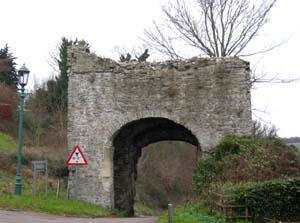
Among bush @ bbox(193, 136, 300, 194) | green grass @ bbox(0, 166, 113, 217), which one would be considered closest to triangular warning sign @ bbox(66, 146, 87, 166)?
green grass @ bbox(0, 166, 113, 217)

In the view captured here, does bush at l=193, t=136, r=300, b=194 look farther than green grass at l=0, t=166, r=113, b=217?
Yes

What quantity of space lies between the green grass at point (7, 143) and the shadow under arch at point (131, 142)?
22.5 feet

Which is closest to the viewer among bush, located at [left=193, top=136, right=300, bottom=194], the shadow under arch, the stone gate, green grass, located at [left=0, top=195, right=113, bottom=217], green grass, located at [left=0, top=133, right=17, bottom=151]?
green grass, located at [left=0, top=195, right=113, bottom=217]

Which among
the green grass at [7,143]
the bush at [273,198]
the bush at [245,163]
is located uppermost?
the green grass at [7,143]

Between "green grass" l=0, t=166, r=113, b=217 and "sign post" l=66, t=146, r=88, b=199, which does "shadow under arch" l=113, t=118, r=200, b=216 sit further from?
"green grass" l=0, t=166, r=113, b=217

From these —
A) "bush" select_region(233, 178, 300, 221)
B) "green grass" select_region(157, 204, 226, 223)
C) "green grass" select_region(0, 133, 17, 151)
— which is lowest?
"green grass" select_region(157, 204, 226, 223)

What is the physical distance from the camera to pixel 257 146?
15.7 meters

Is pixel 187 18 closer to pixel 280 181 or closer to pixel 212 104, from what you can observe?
pixel 212 104

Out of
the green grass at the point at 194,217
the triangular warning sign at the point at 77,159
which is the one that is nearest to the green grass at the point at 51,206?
the triangular warning sign at the point at 77,159

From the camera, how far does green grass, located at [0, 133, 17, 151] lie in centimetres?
2412

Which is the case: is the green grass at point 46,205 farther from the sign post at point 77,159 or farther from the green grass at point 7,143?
the green grass at point 7,143

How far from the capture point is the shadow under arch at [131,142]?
1905 cm

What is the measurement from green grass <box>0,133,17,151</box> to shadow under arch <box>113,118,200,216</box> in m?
6.87

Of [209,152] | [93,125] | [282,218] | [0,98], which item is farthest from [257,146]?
[0,98]
